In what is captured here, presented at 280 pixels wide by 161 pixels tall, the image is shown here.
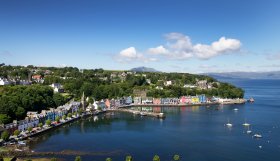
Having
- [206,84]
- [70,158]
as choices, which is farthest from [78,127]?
[206,84]

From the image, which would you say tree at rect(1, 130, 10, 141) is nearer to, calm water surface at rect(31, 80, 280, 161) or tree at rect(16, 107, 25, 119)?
calm water surface at rect(31, 80, 280, 161)

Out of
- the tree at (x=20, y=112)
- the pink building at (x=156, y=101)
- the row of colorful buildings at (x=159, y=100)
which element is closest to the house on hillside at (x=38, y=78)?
Result: the row of colorful buildings at (x=159, y=100)

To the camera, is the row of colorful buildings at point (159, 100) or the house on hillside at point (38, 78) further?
the house on hillside at point (38, 78)

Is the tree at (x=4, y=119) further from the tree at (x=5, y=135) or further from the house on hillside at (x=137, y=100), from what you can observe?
the house on hillside at (x=137, y=100)

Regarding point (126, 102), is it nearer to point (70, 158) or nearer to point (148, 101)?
point (148, 101)

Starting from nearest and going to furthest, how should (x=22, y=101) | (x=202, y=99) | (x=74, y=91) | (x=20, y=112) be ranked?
(x=20, y=112), (x=22, y=101), (x=74, y=91), (x=202, y=99)

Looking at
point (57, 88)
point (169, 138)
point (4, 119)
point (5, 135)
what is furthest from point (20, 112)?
point (57, 88)

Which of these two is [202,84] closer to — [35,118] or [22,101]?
[22,101]

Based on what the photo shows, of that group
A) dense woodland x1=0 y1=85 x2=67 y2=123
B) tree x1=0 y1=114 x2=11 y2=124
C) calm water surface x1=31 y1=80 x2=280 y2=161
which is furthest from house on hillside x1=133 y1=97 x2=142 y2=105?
tree x1=0 y1=114 x2=11 y2=124
